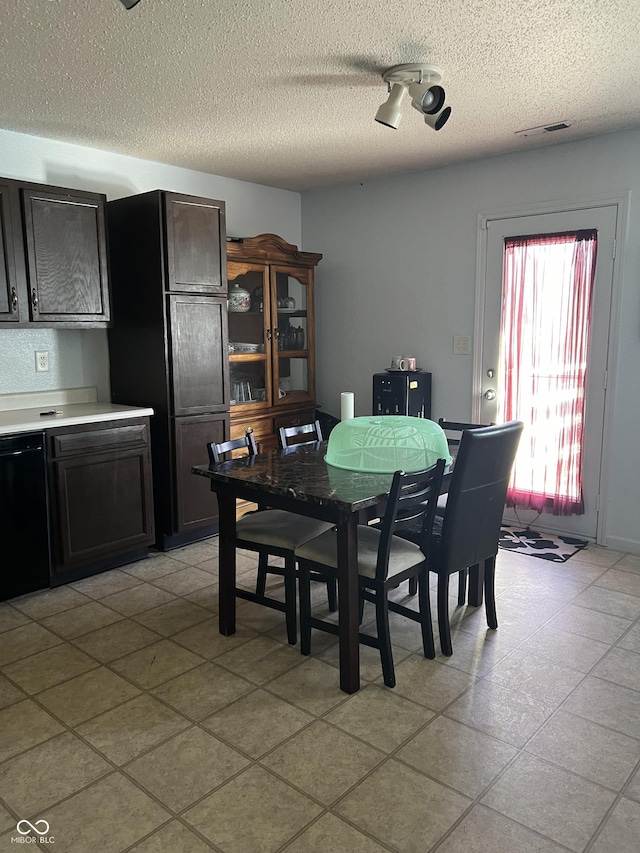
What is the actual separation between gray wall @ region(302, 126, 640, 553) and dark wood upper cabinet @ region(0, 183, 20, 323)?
2521mm

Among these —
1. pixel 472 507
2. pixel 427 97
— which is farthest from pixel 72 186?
pixel 472 507

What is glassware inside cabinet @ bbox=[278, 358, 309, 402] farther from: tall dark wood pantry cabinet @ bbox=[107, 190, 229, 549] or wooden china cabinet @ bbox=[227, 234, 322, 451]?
tall dark wood pantry cabinet @ bbox=[107, 190, 229, 549]

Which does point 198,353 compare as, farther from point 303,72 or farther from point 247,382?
point 303,72

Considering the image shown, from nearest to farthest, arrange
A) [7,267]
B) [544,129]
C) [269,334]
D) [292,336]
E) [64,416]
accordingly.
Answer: [7,267]
[64,416]
[544,129]
[269,334]
[292,336]

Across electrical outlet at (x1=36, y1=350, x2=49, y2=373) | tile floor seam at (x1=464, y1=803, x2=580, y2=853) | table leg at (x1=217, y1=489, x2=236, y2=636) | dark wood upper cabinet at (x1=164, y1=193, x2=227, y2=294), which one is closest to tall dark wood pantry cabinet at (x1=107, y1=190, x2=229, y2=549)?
dark wood upper cabinet at (x1=164, y1=193, x2=227, y2=294)

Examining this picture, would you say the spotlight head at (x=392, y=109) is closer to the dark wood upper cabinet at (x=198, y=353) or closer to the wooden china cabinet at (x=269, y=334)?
the dark wood upper cabinet at (x=198, y=353)

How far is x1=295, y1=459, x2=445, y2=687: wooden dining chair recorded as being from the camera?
7.75 feet

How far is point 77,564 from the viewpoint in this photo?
11.4ft

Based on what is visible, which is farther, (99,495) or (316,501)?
(99,495)

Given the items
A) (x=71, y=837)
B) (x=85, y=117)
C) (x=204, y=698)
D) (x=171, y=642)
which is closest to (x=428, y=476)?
(x=204, y=698)

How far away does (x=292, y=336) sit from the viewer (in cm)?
491

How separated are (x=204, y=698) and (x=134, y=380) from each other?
2.16 meters

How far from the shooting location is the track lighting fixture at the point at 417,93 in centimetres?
270

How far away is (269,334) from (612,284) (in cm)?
226
